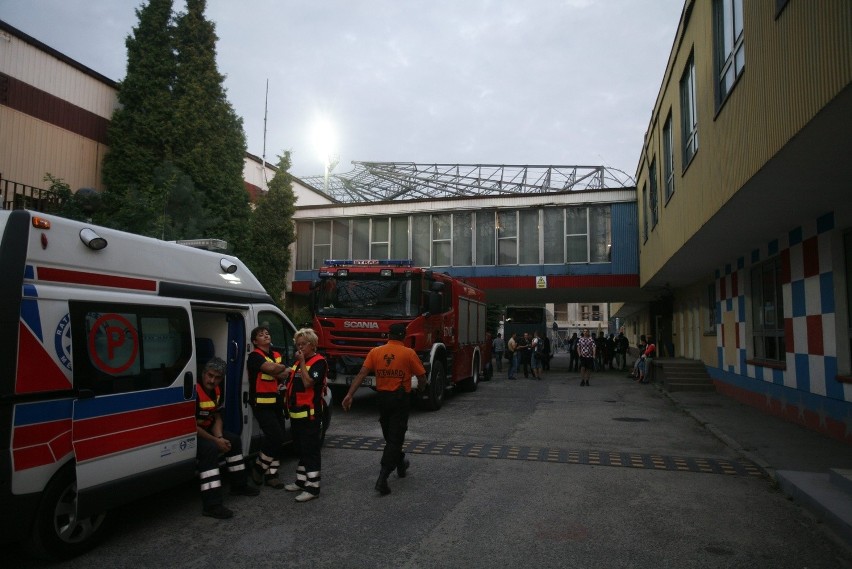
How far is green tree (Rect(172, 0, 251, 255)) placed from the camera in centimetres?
1788

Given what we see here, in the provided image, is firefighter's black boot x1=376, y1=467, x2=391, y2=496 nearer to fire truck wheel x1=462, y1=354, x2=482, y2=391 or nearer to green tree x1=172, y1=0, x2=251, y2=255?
fire truck wheel x1=462, y1=354, x2=482, y2=391

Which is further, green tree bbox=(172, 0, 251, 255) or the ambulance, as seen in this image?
green tree bbox=(172, 0, 251, 255)

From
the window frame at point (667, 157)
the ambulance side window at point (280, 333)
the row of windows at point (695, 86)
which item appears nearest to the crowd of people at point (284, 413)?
the ambulance side window at point (280, 333)

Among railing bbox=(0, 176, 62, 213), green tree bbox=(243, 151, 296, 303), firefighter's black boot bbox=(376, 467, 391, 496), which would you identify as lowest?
firefighter's black boot bbox=(376, 467, 391, 496)

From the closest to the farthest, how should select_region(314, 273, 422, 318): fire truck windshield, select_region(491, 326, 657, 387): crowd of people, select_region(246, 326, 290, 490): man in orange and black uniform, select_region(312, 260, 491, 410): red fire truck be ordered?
1. select_region(246, 326, 290, 490): man in orange and black uniform
2. select_region(312, 260, 491, 410): red fire truck
3. select_region(314, 273, 422, 318): fire truck windshield
4. select_region(491, 326, 657, 387): crowd of people

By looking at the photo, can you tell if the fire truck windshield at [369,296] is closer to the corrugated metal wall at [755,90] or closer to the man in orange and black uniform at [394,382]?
the man in orange and black uniform at [394,382]

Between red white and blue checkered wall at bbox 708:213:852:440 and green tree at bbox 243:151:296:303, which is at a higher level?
green tree at bbox 243:151:296:303

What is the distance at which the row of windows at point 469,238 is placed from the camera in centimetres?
2366

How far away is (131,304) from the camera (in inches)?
182

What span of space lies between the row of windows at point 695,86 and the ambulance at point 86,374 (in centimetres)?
753

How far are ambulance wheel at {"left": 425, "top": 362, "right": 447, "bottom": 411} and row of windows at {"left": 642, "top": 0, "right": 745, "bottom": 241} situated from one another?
21.4 ft

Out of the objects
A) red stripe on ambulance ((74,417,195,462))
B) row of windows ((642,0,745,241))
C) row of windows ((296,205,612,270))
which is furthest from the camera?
row of windows ((296,205,612,270))

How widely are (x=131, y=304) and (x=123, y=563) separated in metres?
1.91

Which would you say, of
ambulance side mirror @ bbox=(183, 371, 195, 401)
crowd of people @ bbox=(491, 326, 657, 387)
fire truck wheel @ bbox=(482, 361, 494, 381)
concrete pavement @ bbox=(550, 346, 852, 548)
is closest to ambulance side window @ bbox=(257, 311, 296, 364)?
ambulance side mirror @ bbox=(183, 371, 195, 401)
